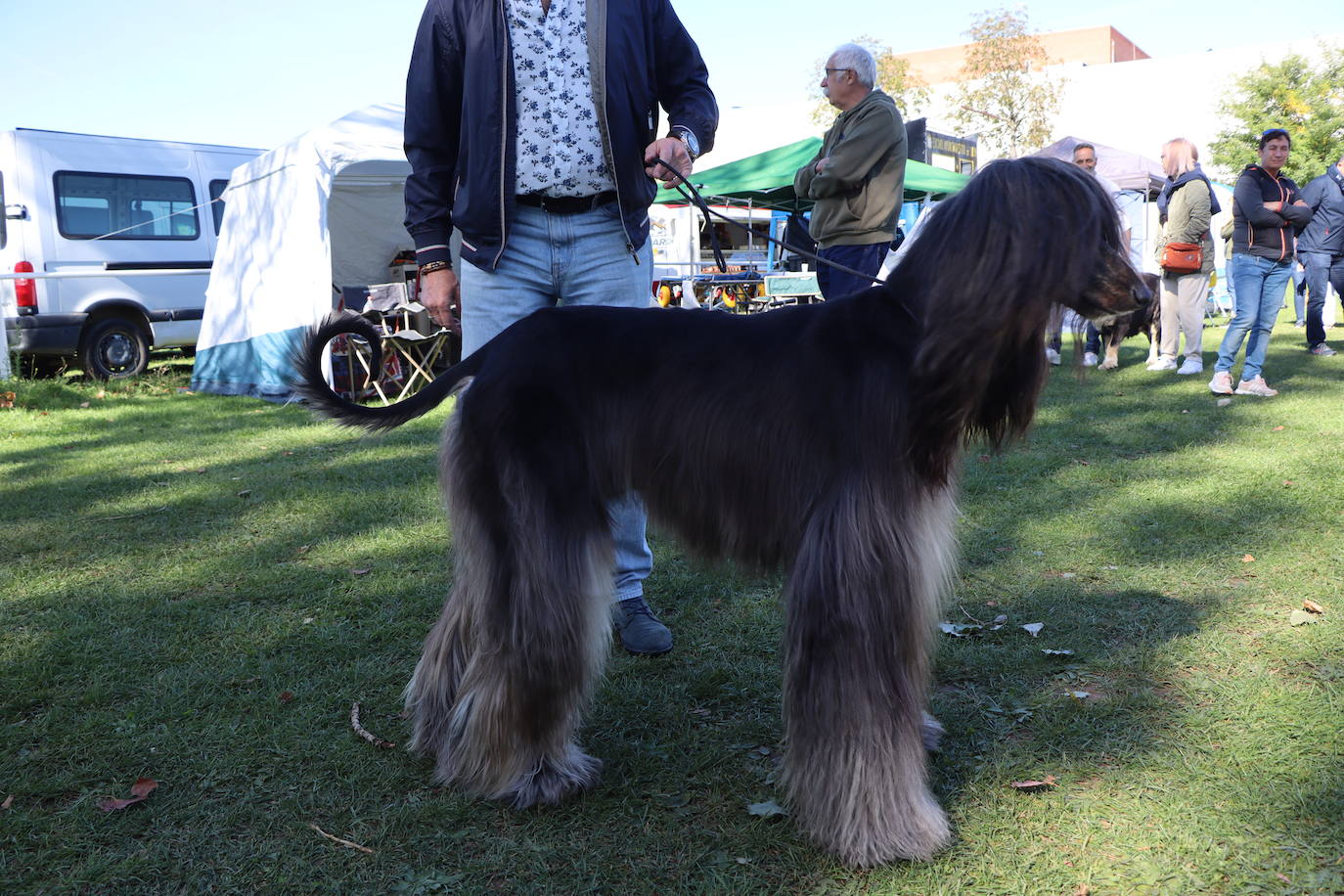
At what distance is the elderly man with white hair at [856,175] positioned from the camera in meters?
5.48

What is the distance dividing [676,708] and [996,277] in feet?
5.33

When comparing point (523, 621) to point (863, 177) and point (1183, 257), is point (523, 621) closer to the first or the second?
point (863, 177)

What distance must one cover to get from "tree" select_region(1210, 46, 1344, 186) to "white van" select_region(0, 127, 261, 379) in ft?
84.5

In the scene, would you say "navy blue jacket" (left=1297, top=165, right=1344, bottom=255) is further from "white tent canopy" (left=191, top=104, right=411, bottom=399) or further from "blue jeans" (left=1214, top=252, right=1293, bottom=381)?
"white tent canopy" (left=191, top=104, right=411, bottom=399)

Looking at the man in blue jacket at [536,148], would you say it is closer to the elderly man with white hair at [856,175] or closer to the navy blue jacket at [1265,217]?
the elderly man with white hair at [856,175]

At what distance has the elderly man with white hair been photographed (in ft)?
18.0

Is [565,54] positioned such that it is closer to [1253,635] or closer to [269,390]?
[1253,635]

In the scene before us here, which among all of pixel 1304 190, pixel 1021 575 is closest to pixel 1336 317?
pixel 1304 190

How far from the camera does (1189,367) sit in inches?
361

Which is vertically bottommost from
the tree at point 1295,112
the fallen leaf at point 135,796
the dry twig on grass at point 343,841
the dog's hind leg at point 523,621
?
the dry twig on grass at point 343,841

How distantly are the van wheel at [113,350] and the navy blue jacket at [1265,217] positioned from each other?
1099cm

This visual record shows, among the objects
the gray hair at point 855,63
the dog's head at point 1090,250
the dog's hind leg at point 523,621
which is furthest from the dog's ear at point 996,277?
the gray hair at point 855,63

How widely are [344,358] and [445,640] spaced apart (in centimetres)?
768

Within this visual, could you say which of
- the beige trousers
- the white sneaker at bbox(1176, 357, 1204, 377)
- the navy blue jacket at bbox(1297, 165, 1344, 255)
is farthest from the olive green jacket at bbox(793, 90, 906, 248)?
the navy blue jacket at bbox(1297, 165, 1344, 255)
